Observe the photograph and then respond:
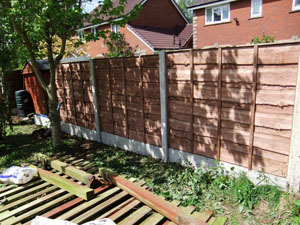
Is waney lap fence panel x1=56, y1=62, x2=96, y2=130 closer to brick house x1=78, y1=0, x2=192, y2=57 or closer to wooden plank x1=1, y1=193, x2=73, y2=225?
wooden plank x1=1, y1=193, x2=73, y2=225

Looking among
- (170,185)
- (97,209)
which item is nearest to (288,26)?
(170,185)

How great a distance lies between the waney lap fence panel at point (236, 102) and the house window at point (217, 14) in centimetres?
1318

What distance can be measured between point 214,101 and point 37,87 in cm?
839

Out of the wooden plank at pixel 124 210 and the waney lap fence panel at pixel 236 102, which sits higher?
the waney lap fence panel at pixel 236 102

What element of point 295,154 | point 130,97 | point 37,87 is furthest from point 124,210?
point 37,87

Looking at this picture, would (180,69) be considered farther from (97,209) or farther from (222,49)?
(97,209)

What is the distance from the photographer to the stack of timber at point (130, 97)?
5.27m

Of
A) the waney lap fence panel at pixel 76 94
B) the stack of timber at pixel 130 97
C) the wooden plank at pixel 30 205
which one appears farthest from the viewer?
the waney lap fence panel at pixel 76 94

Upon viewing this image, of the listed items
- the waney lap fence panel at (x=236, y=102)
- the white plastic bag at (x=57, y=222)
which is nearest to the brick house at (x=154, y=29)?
the waney lap fence panel at (x=236, y=102)

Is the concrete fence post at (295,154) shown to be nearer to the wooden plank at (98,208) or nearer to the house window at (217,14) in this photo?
the wooden plank at (98,208)

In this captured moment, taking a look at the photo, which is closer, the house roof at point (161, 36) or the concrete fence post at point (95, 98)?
the concrete fence post at point (95, 98)

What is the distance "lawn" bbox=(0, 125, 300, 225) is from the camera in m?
3.35

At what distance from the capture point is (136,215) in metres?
3.33

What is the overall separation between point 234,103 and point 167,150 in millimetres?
1906
